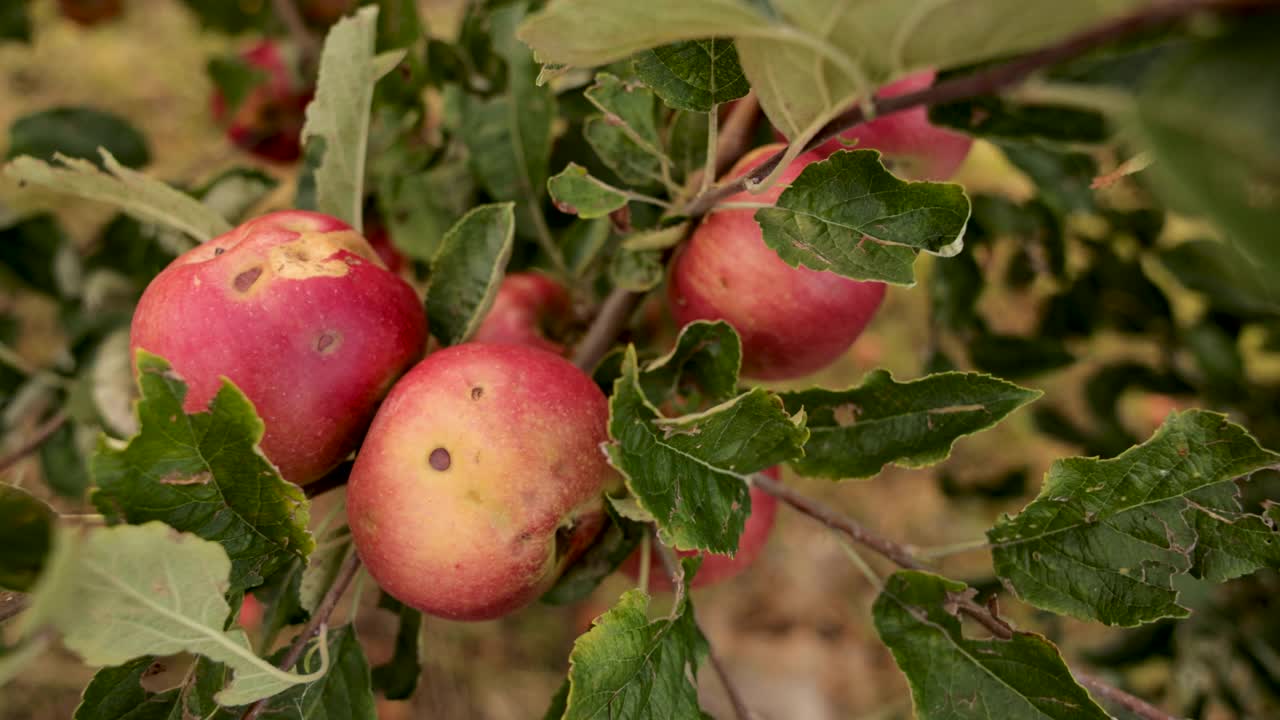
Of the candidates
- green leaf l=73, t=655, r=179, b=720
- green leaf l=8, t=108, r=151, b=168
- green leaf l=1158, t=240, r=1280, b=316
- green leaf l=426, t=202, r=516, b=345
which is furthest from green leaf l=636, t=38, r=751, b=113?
green leaf l=8, t=108, r=151, b=168

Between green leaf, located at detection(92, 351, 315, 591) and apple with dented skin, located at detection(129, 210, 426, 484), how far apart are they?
0.06 metres

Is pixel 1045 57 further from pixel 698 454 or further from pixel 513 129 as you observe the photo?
pixel 513 129

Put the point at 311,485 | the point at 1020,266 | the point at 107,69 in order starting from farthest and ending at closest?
the point at 107,69
the point at 1020,266
the point at 311,485

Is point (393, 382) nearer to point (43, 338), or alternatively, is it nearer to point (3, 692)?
point (3, 692)

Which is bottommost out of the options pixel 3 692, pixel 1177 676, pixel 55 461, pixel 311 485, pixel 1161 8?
pixel 3 692

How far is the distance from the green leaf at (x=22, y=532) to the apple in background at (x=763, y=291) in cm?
53

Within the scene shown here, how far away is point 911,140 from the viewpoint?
0.92 meters

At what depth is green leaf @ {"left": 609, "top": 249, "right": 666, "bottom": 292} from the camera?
798 millimetres

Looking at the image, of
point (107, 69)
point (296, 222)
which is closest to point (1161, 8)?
point (296, 222)

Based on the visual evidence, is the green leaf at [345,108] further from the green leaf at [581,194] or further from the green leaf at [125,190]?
the green leaf at [581,194]

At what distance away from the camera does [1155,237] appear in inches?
55.4

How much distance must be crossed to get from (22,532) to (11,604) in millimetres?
126

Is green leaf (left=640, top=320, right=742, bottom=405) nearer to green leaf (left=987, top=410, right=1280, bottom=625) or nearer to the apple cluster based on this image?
the apple cluster

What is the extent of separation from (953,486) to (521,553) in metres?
1.14
